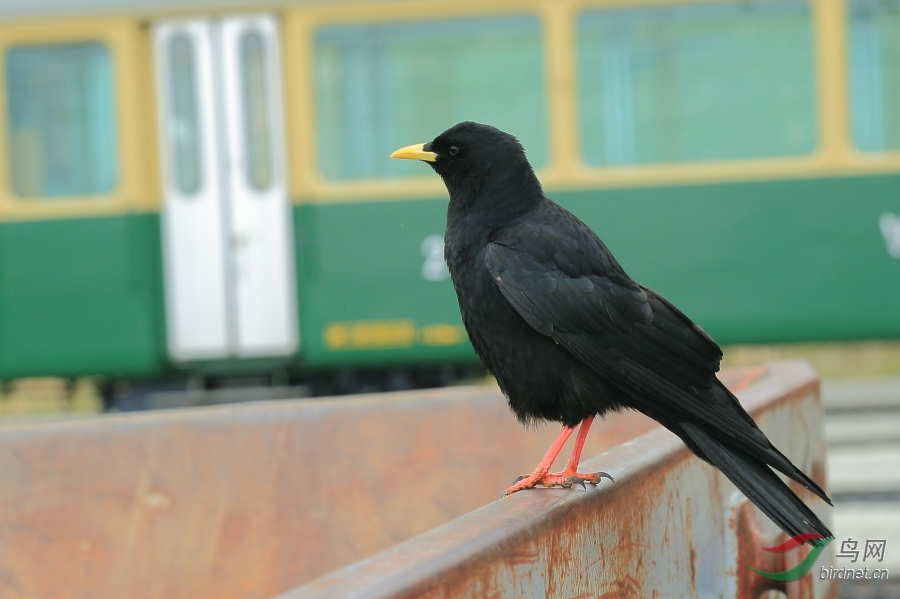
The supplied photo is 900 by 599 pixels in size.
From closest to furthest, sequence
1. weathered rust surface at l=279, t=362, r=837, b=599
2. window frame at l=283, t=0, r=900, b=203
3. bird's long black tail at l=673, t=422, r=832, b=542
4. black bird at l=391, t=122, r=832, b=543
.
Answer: weathered rust surface at l=279, t=362, r=837, b=599 < bird's long black tail at l=673, t=422, r=832, b=542 < black bird at l=391, t=122, r=832, b=543 < window frame at l=283, t=0, r=900, b=203

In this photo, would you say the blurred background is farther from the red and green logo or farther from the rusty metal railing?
the red and green logo

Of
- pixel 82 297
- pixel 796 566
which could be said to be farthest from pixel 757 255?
pixel 796 566

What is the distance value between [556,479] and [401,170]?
509 cm

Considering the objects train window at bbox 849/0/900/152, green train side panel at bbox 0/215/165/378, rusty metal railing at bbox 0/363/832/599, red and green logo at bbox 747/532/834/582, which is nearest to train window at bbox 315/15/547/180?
green train side panel at bbox 0/215/165/378

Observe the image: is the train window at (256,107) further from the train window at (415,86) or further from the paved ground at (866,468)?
the paved ground at (866,468)

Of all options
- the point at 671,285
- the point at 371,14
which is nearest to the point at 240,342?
the point at 371,14

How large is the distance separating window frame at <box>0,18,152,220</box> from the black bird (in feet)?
15.6

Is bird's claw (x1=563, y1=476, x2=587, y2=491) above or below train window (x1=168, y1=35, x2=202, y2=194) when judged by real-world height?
below

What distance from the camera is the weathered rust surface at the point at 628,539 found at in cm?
139

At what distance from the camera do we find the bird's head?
283cm

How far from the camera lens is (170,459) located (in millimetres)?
2902

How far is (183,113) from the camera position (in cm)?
709

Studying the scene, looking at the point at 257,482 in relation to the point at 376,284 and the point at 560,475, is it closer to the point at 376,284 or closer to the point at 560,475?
the point at 560,475

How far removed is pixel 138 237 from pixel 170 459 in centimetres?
440
